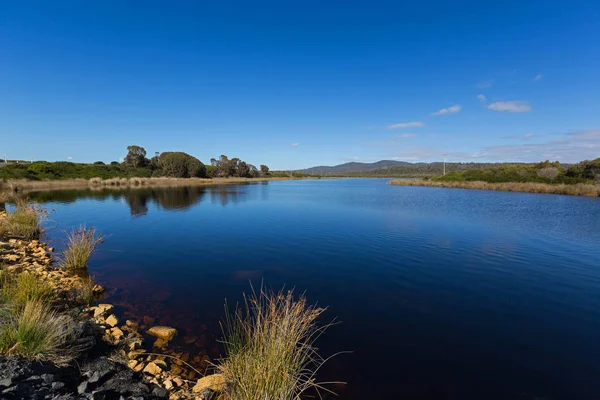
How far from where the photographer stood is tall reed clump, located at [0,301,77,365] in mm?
3881

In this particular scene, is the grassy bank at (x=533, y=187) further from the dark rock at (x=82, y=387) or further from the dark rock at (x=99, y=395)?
the dark rock at (x=82, y=387)

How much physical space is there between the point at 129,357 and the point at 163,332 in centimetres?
96

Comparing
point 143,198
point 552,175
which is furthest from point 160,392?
point 552,175

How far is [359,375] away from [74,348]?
16.0 ft

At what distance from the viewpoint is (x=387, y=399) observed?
4.24m

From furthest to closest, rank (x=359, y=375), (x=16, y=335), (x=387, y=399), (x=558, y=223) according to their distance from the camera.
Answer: (x=558, y=223)
(x=359, y=375)
(x=387, y=399)
(x=16, y=335)

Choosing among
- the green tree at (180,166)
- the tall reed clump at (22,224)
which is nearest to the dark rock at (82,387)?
the tall reed clump at (22,224)

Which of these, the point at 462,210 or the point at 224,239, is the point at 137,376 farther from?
the point at 462,210

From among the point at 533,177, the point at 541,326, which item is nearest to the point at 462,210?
the point at 541,326

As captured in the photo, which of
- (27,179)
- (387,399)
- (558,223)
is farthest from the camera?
(27,179)

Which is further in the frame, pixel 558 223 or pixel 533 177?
pixel 533 177

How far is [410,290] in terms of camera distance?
8.23m

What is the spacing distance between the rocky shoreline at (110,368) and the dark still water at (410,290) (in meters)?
0.69

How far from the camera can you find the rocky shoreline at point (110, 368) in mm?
3330
